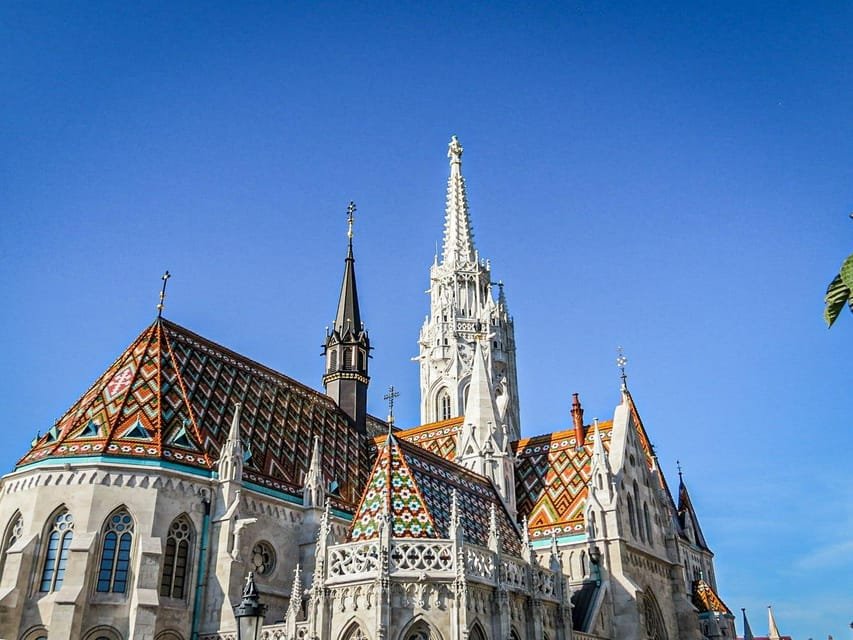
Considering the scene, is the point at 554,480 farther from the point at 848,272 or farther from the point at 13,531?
the point at 848,272

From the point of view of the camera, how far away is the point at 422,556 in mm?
18734

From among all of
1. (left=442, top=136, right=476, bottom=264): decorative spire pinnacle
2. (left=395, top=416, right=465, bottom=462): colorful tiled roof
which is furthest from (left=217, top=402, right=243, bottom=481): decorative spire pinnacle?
(left=442, top=136, right=476, bottom=264): decorative spire pinnacle

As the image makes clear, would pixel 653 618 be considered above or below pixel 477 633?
above

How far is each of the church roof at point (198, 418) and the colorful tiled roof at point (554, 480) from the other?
269 inches

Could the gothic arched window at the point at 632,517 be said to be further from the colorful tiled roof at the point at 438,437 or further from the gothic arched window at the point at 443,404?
the gothic arched window at the point at 443,404

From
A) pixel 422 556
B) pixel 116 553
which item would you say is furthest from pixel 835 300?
pixel 116 553

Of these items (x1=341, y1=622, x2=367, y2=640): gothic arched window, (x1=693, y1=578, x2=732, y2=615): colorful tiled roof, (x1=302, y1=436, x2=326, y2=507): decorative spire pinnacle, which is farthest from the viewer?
(x1=693, y1=578, x2=732, y2=615): colorful tiled roof

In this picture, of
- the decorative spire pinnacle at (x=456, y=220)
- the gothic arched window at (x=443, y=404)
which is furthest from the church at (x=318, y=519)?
the decorative spire pinnacle at (x=456, y=220)

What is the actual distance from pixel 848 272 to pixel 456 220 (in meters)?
64.4

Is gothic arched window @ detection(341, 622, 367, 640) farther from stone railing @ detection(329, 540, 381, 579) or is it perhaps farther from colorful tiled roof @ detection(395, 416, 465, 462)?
colorful tiled roof @ detection(395, 416, 465, 462)

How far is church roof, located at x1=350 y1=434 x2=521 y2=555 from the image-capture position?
19.9 m

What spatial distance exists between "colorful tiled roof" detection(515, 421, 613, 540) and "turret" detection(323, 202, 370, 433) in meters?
7.51

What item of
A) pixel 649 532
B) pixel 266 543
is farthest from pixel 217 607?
pixel 649 532

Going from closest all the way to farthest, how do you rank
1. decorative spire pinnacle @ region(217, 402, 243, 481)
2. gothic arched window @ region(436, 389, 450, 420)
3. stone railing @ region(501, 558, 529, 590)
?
stone railing @ region(501, 558, 529, 590)
decorative spire pinnacle @ region(217, 402, 243, 481)
gothic arched window @ region(436, 389, 450, 420)
